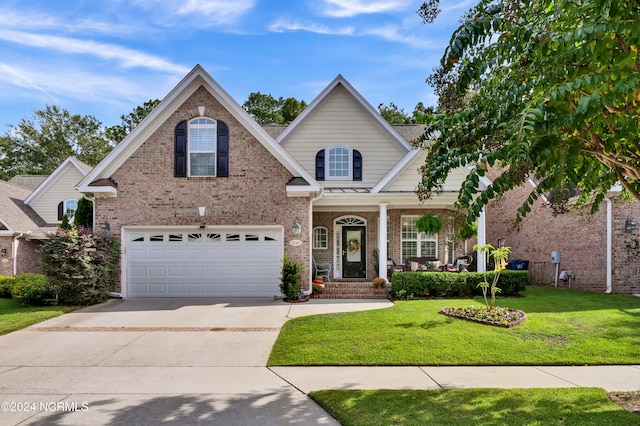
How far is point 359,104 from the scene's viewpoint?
57.1 feet

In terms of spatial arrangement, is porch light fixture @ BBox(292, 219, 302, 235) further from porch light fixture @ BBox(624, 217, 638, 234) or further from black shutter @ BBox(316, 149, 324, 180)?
porch light fixture @ BBox(624, 217, 638, 234)

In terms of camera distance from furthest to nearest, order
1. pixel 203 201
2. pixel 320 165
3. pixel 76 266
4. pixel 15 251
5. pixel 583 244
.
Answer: pixel 15 251 → pixel 320 165 → pixel 583 244 → pixel 203 201 → pixel 76 266

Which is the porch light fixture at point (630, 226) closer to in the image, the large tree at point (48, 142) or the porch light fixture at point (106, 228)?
the porch light fixture at point (106, 228)

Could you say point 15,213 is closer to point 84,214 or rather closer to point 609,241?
point 84,214

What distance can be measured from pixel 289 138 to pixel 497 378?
509 inches

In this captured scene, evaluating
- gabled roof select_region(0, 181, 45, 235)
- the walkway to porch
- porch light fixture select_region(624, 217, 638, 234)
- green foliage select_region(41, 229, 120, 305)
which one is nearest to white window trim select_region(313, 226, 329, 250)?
the walkway to porch

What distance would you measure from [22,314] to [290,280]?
23.2 ft

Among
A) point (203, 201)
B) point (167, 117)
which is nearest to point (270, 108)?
point (167, 117)

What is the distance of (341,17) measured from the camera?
8047 mm

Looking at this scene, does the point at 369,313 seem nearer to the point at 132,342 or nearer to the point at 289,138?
the point at 132,342

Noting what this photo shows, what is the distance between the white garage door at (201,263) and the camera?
1413 cm

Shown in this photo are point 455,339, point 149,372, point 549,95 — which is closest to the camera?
point 549,95

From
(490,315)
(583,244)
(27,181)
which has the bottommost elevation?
(490,315)

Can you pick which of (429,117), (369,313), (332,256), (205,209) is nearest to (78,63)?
(205,209)
